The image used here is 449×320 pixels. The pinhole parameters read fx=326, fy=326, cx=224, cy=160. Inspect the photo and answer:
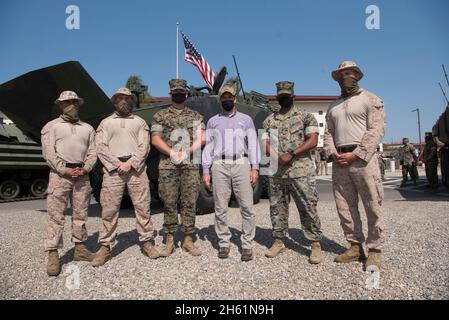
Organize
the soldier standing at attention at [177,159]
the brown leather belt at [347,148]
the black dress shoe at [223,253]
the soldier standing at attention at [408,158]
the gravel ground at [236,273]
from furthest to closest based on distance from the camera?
1. the soldier standing at attention at [408,158]
2. the soldier standing at attention at [177,159]
3. the black dress shoe at [223,253]
4. the brown leather belt at [347,148]
5. the gravel ground at [236,273]

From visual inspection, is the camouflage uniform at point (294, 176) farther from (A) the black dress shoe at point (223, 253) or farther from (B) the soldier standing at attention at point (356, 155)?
(A) the black dress shoe at point (223, 253)

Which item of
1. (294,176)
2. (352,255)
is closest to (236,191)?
(294,176)

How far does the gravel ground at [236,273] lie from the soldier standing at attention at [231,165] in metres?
0.34

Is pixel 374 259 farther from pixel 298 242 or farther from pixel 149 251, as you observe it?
pixel 149 251

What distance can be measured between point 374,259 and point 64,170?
321cm

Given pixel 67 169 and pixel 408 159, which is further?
pixel 408 159

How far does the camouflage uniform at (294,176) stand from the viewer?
3.51 m

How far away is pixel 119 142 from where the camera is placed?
3627 millimetres

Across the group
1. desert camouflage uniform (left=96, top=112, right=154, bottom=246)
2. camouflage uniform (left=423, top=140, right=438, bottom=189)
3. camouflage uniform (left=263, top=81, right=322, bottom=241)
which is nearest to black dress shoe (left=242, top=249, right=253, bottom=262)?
camouflage uniform (left=263, top=81, right=322, bottom=241)

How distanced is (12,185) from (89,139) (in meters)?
10.2

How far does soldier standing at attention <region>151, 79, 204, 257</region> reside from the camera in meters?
3.78

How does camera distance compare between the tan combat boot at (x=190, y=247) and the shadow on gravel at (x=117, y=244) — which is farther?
the shadow on gravel at (x=117, y=244)

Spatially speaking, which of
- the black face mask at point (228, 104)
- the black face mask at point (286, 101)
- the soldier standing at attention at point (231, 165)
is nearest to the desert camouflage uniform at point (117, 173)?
the soldier standing at attention at point (231, 165)
